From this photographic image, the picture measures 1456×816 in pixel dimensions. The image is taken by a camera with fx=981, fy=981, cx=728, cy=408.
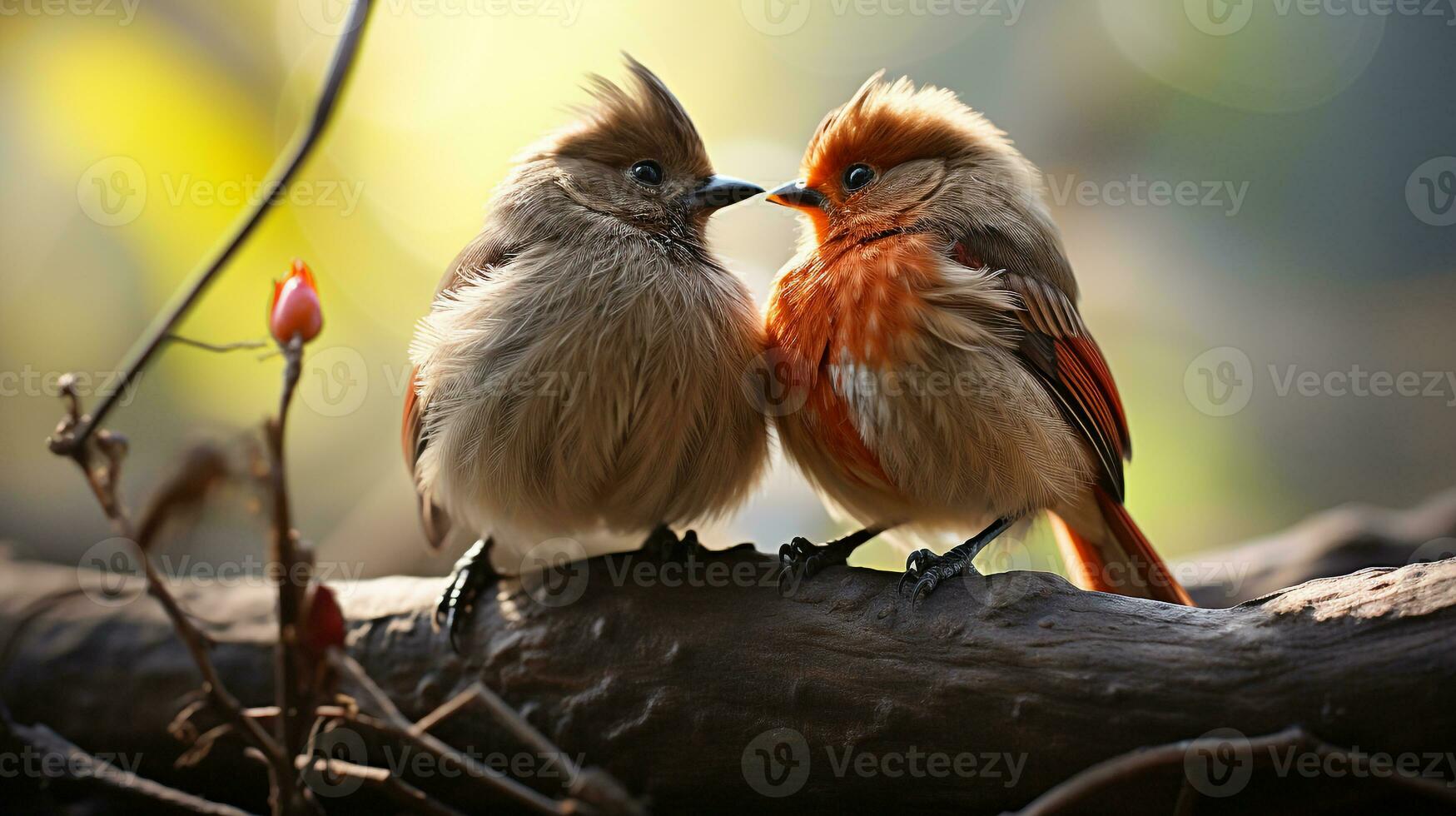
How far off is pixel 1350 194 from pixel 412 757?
316 centimetres

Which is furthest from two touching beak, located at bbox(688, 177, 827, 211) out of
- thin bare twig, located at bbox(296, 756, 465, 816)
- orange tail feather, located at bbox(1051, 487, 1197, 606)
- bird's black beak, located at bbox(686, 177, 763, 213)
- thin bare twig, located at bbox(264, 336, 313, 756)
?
thin bare twig, located at bbox(296, 756, 465, 816)

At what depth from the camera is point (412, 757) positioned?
1642 mm

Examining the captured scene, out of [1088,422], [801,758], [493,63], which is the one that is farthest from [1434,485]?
[493,63]

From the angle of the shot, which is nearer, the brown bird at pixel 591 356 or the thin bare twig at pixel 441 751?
the thin bare twig at pixel 441 751

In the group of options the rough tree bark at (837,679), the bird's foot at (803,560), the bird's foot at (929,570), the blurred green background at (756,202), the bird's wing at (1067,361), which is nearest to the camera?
the rough tree bark at (837,679)

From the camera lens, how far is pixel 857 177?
194 centimetres

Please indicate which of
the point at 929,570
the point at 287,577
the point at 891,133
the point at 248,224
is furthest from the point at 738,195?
the point at 287,577

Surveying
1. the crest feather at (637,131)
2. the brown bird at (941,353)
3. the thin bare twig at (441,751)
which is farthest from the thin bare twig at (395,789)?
the crest feather at (637,131)

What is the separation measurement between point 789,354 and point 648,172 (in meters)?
0.49

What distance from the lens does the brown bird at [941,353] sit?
5.33 ft

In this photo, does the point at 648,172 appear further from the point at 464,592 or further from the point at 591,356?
the point at 464,592

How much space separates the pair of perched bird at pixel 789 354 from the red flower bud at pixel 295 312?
2.00 ft

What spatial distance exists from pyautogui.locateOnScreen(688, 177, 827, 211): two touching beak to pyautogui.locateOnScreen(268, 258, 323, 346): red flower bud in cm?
103

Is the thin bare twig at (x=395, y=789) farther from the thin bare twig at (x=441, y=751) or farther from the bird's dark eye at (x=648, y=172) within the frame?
the bird's dark eye at (x=648, y=172)
